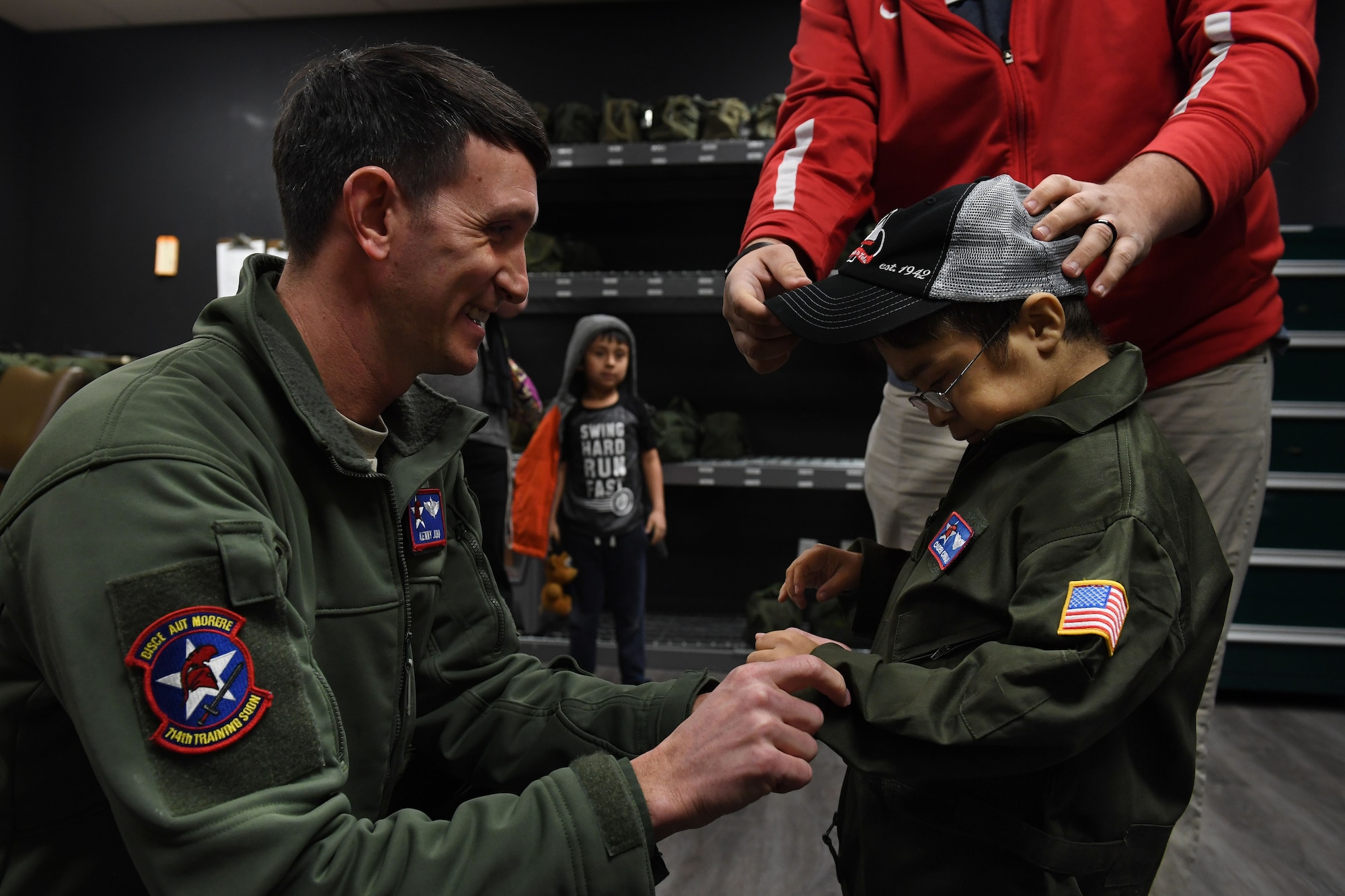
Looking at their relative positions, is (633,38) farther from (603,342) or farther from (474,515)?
(474,515)

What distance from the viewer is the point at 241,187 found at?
5.69 m

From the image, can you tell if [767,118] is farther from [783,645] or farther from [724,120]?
[783,645]

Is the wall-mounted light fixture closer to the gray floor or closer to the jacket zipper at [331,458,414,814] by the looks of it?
the gray floor

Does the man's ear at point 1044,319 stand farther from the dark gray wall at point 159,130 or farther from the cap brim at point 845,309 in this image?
the dark gray wall at point 159,130

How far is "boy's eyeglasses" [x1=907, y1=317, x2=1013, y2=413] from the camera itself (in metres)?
0.99

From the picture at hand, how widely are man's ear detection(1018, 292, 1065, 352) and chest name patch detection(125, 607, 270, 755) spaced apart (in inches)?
32.2

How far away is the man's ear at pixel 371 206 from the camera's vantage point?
101 cm

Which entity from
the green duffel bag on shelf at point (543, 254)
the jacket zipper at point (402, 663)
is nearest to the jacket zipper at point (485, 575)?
the jacket zipper at point (402, 663)

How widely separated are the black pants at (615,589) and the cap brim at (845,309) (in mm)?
2697

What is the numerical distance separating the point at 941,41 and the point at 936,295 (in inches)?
19.3

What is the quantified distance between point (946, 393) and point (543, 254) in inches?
137

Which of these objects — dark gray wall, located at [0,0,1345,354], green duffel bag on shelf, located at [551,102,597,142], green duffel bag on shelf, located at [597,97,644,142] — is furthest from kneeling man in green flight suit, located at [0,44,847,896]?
dark gray wall, located at [0,0,1345,354]

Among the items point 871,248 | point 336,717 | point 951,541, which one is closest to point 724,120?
point 871,248

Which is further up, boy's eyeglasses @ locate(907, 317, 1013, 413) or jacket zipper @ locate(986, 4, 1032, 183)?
jacket zipper @ locate(986, 4, 1032, 183)
